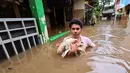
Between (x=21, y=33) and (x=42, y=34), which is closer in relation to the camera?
(x=21, y=33)

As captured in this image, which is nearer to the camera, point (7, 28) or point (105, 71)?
point (105, 71)

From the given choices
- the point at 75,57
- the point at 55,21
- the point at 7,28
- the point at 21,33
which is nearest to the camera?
the point at 75,57

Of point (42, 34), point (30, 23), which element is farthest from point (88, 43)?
point (30, 23)

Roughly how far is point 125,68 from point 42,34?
121 inches

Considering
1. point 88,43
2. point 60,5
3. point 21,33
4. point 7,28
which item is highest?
point 60,5

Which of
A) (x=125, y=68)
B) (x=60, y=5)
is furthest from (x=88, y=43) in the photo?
(x=60, y=5)

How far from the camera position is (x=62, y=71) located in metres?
2.00

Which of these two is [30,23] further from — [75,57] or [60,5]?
[60,5]

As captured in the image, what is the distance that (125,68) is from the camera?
1908 millimetres

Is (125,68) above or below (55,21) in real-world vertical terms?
below

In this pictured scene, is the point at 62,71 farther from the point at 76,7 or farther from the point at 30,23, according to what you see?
the point at 76,7

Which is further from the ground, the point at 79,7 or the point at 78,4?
the point at 78,4

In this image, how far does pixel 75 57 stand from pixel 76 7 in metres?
8.38

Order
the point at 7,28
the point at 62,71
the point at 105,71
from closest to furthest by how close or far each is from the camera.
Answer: the point at 105,71 → the point at 62,71 → the point at 7,28
